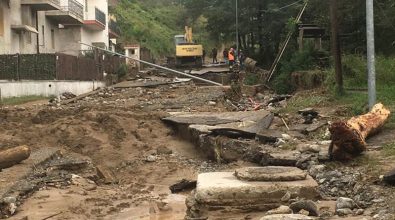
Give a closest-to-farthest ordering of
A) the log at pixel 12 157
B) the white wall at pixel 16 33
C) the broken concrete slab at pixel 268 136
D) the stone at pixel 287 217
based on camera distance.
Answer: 1. the stone at pixel 287 217
2. the log at pixel 12 157
3. the broken concrete slab at pixel 268 136
4. the white wall at pixel 16 33

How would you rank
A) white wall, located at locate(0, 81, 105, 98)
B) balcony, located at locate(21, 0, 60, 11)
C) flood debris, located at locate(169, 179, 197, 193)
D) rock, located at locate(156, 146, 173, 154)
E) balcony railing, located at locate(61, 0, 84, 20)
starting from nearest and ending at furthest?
1. flood debris, located at locate(169, 179, 197, 193)
2. rock, located at locate(156, 146, 173, 154)
3. white wall, located at locate(0, 81, 105, 98)
4. balcony, located at locate(21, 0, 60, 11)
5. balcony railing, located at locate(61, 0, 84, 20)

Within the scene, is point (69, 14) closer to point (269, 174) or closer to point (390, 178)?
point (269, 174)

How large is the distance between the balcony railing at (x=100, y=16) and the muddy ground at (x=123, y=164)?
3049 centimetres

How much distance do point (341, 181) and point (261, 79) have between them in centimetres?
2130

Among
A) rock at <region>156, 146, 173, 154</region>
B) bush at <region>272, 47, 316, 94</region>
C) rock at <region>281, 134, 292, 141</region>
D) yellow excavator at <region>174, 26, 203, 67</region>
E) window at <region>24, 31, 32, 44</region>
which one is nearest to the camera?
rock at <region>281, 134, 292, 141</region>

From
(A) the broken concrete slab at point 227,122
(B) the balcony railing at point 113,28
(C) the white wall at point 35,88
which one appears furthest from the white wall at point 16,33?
(B) the balcony railing at point 113,28

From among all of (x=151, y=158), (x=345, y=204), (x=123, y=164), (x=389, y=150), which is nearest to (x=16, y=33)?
(x=123, y=164)

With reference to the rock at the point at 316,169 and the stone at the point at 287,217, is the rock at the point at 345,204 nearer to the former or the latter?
the stone at the point at 287,217

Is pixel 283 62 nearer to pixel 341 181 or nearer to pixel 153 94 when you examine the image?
pixel 153 94

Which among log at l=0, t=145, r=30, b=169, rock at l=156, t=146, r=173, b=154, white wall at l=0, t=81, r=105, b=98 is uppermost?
white wall at l=0, t=81, r=105, b=98

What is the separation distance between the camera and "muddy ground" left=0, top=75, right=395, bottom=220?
852 centimetres

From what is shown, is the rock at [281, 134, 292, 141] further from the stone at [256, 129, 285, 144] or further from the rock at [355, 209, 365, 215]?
the rock at [355, 209, 365, 215]

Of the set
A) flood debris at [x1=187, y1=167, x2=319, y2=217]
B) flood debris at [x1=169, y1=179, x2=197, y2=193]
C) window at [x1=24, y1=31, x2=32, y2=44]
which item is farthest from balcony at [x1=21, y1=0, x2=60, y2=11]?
flood debris at [x1=187, y1=167, x2=319, y2=217]

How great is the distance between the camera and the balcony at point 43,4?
33219 millimetres
